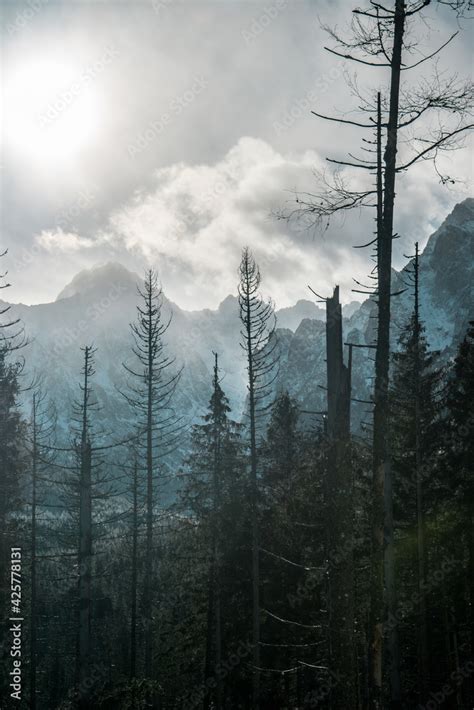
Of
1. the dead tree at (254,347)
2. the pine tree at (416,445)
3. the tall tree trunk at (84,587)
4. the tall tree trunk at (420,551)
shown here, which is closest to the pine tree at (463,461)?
the pine tree at (416,445)

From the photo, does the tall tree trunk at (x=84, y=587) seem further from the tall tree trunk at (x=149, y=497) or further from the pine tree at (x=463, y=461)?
the pine tree at (x=463, y=461)

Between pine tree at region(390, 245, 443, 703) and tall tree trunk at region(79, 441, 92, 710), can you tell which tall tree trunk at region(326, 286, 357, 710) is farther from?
pine tree at region(390, 245, 443, 703)

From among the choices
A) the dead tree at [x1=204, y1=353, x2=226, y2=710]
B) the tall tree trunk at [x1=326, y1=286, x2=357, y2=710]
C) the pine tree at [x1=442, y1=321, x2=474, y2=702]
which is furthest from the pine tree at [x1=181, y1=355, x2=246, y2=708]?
the tall tree trunk at [x1=326, y1=286, x2=357, y2=710]

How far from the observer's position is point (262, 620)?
68.7 feet

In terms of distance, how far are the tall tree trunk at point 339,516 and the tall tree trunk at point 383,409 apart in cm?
55

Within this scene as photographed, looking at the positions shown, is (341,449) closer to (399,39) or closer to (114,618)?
(399,39)

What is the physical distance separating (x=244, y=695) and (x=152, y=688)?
7.34m

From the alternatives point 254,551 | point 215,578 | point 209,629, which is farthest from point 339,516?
point 209,629

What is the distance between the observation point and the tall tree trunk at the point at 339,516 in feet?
32.9

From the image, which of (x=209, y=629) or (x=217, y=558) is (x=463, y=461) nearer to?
(x=217, y=558)

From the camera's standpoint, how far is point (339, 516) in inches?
408

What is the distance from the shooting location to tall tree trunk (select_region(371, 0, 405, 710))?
940 cm

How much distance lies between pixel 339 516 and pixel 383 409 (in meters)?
2.27

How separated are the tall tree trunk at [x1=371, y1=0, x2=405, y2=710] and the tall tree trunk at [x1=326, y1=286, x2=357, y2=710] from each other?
1.81 ft
